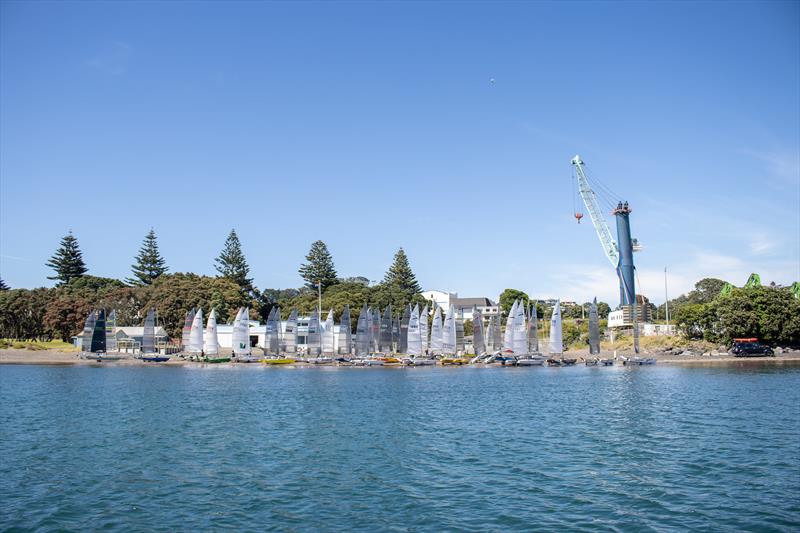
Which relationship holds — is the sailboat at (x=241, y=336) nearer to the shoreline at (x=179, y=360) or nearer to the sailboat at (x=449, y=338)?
the shoreline at (x=179, y=360)

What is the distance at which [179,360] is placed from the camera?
107750 millimetres

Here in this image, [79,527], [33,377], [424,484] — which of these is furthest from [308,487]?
[33,377]

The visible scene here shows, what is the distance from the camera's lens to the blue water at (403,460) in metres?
21.1

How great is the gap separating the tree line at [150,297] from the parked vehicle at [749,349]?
74.0 meters

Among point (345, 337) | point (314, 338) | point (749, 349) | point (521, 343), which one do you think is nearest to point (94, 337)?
point (314, 338)

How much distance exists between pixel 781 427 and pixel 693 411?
7.39 meters

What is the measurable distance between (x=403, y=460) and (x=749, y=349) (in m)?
89.4

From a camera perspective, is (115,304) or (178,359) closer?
(178,359)

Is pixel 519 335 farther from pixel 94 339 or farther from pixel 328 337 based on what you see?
pixel 94 339

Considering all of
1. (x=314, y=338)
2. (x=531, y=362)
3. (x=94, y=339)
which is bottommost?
(x=531, y=362)

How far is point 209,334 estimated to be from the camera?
10956cm

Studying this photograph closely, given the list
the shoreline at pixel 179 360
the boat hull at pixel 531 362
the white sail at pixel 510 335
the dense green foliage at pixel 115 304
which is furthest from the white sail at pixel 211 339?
the boat hull at pixel 531 362

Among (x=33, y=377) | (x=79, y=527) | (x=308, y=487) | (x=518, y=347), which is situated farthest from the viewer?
(x=518, y=347)

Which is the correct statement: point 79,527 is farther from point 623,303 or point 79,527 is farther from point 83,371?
point 623,303
